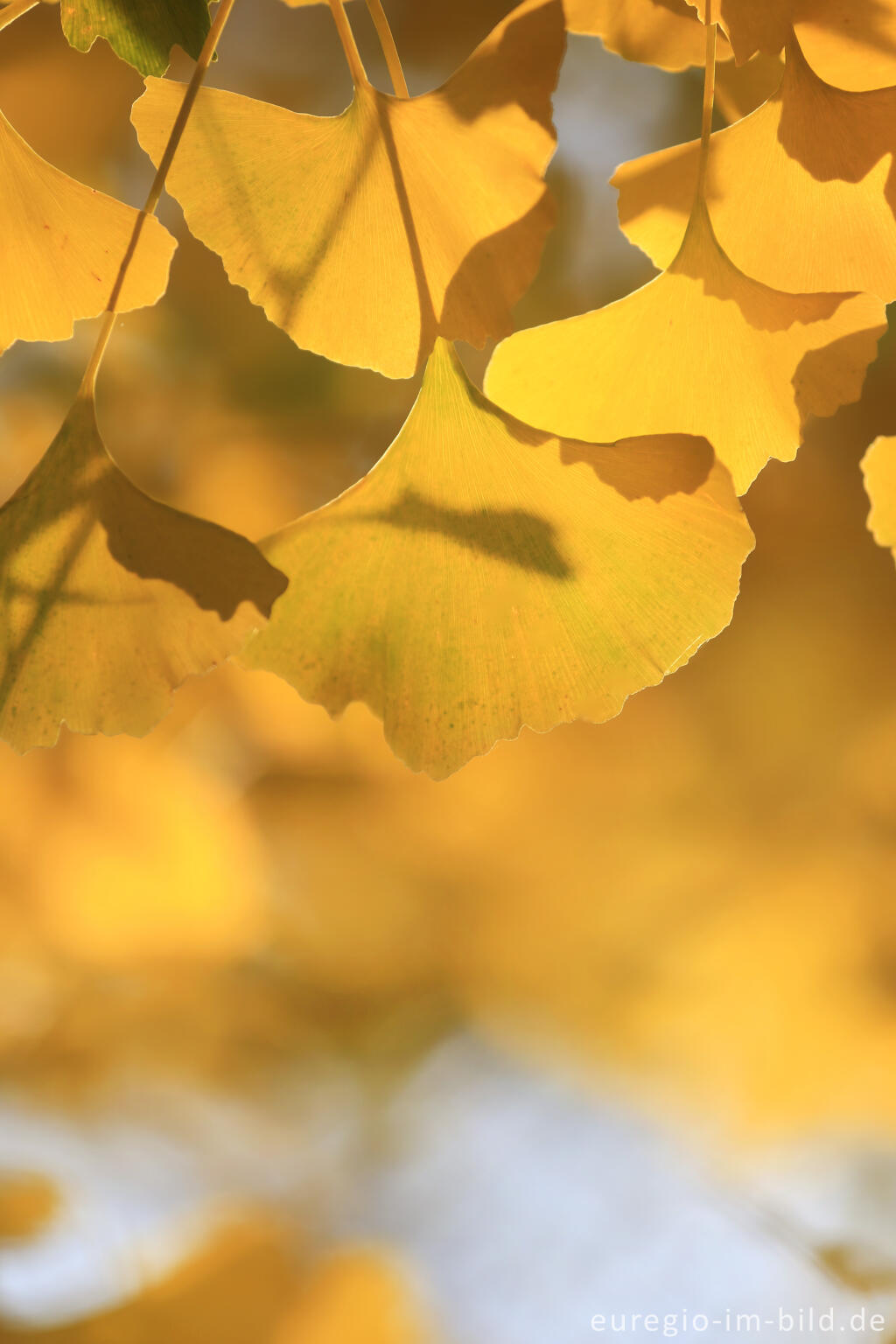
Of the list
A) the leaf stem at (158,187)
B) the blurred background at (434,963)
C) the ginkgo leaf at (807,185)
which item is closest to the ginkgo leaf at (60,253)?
the leaf stem at (158,187)

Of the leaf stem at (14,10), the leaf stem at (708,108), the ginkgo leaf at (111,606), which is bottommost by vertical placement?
the ginkgo leaf at (111,606)

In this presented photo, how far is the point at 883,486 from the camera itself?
20 cm

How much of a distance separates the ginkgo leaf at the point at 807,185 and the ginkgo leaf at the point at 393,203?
0.13 ft

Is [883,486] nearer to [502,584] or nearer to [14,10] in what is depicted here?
[502,584]

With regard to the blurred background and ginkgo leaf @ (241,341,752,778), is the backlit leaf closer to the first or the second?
ginkgo leaf @ (241,341,752,778)

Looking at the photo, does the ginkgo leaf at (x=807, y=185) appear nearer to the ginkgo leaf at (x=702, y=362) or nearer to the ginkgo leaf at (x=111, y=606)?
the ginkgo leaf at (x=702, y=362)

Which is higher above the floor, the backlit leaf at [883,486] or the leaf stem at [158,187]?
the leaf stem at [158,187]

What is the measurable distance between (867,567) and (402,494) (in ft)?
1.50

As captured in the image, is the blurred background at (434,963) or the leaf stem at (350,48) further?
the blurred background at (434,963)

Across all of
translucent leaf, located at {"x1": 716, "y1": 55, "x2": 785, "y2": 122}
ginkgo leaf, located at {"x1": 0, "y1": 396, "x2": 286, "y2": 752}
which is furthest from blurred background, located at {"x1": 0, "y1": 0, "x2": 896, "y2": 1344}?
ginkgo leaf, located at {"x1": 0, "y1": 396, "x2": 286, "y2": 752}

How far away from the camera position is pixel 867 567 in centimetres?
55

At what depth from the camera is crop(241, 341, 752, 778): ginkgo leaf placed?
0.17 metres

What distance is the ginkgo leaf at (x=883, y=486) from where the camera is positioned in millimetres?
202

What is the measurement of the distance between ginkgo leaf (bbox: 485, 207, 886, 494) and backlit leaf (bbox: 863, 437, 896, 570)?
3 centimetres
